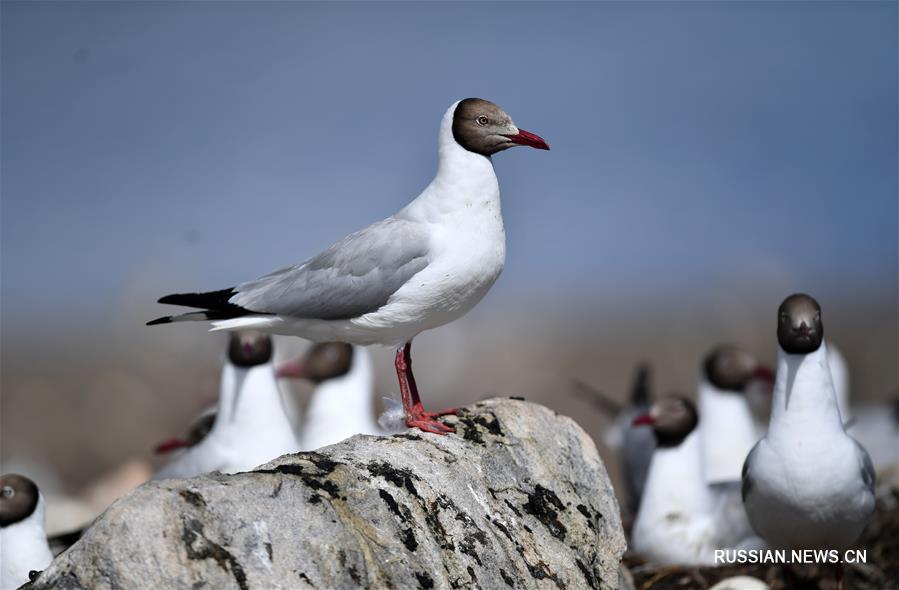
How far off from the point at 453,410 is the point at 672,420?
137 inches

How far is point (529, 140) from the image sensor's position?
19.4 feet

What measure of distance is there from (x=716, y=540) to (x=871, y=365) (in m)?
17.2

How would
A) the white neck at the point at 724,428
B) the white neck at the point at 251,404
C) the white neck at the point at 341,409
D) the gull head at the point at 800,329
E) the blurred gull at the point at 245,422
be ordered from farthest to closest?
1. the white neck at the point at 724,428
2. the white neck at the point at 341,409
3. the white neck at the point at 251,404
4. the blurred gull at the point at 245,422
5. the gull head at the point at 800,329

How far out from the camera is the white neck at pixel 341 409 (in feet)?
29.6

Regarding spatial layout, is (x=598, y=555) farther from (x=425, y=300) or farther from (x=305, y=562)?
(x=305, y=562)

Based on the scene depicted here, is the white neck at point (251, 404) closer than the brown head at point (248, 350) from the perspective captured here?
Yes

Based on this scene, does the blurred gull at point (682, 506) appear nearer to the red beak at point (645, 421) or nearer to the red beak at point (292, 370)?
the red beak at point (645, 421)

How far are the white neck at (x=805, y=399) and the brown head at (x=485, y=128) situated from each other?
2054mm

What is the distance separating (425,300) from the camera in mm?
5754

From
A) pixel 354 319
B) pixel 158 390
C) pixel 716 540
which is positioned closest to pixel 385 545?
pixel 354 319

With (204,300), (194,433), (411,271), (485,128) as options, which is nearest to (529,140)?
(485,128)

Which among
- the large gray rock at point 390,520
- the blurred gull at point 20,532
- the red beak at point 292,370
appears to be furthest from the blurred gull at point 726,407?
the blurred gull at point 20,532

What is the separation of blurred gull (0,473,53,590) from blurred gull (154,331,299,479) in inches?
43.0

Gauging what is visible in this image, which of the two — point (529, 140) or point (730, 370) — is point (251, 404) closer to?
point (529, 140)
